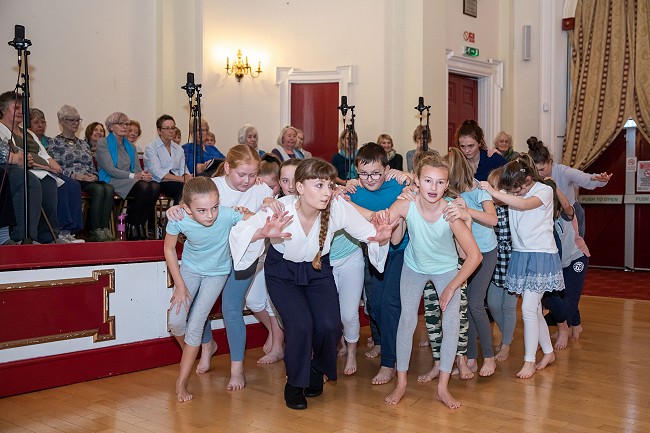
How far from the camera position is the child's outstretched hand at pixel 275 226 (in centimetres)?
351

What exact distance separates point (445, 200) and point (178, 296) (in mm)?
1553

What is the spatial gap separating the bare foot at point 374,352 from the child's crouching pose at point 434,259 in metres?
1.07

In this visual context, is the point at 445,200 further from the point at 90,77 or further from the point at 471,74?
the point at 471,74

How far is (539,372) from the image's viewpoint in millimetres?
4430

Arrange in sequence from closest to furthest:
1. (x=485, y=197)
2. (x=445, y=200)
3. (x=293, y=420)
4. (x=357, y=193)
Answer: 1. (x=293, y=420)
2. (x=445, y=200)
3. (x=485, y=197)
4. (x=357, y=193)

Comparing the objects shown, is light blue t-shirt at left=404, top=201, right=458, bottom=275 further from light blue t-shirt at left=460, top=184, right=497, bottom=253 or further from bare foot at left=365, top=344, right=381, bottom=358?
bare foot at left=365, top=344, right=381, bottom=358

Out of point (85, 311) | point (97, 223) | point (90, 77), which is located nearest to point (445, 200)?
point (85, 311)

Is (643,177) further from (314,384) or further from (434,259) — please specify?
(314,384)

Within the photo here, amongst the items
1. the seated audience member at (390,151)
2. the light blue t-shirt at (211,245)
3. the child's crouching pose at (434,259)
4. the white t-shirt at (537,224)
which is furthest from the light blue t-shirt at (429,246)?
the seated audience member at (390,151)

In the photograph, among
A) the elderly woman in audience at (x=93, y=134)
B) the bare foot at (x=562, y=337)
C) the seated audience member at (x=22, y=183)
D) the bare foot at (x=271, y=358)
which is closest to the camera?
the bare foot at (x=271, y=358)

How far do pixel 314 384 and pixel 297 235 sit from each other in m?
0.85

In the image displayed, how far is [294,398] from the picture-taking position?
366 centimetres

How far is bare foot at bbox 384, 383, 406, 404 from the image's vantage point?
3729 millimetres

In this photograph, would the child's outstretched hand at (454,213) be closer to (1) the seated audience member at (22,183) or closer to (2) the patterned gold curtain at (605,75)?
(1) the seated audience member at (22,183)
